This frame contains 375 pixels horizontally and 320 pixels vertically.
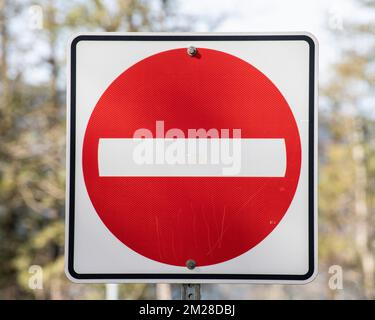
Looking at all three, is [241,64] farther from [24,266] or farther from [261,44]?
[24,266]

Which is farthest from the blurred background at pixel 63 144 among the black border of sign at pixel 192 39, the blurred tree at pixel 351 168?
the black border of sign at pixel 192 39

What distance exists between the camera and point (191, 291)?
64.7 inches

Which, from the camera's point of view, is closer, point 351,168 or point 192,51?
point 192,51

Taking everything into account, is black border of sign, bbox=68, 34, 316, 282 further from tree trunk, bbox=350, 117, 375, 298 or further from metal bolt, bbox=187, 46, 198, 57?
tree trunk, bbox=350, 117, 375, 298

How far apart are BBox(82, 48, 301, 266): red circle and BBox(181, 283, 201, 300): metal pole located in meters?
0.05

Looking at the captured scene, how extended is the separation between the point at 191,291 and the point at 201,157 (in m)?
0.30

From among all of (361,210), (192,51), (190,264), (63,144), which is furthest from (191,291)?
(361,210)

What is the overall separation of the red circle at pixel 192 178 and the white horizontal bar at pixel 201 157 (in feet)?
0.05

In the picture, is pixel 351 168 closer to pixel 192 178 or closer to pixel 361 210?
pixel 361 210

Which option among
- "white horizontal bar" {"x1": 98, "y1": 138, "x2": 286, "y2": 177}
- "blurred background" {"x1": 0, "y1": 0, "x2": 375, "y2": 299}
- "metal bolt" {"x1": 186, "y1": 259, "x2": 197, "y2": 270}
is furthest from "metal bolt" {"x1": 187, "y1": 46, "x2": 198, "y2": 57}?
"blurred background" {"x1": 0, "y1": 0, "x2": 375, "y2": 299}

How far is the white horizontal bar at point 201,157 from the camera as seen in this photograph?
5.38 feet

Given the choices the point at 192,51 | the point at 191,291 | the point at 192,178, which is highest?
the point at 192,51

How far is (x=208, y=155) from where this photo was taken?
5.38ft
